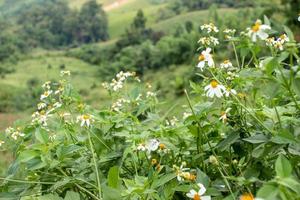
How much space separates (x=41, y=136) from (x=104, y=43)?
60.1 m

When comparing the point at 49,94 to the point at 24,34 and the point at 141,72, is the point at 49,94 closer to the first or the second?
the point at 141,72

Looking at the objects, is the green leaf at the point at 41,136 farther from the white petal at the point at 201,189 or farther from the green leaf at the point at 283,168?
the green leaf at the point at 283,168

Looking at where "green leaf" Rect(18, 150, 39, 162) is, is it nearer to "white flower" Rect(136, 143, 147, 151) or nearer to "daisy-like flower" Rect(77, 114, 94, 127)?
"daisy-like flower" Rect(77, 114, 94, 127)


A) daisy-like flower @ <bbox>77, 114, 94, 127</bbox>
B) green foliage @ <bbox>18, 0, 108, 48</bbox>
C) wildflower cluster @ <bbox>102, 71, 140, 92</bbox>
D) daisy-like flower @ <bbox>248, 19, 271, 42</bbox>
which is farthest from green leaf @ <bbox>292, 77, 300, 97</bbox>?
green foliage @ <bbox>18, 0, 108, 48</bbox>

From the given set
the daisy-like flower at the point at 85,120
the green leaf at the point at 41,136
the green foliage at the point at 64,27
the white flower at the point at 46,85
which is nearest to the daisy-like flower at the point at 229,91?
the daisy-like flower at the point at 85,120

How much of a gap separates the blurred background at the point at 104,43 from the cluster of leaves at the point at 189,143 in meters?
22.6

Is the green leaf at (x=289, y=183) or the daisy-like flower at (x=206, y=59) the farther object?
the daisy-like flower at (x=206, y=59)

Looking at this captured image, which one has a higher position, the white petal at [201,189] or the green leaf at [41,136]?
the green leaf at [41,136]

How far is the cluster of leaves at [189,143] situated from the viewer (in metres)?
1.02

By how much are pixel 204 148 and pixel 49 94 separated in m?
0.61

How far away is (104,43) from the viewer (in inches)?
2389

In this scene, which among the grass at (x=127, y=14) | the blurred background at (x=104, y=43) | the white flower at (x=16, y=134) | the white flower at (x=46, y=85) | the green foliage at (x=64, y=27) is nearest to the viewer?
the white flower at (x=16, y=134)

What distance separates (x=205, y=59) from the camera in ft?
4.00

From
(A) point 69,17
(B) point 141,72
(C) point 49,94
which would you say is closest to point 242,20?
(B) point 141,72
